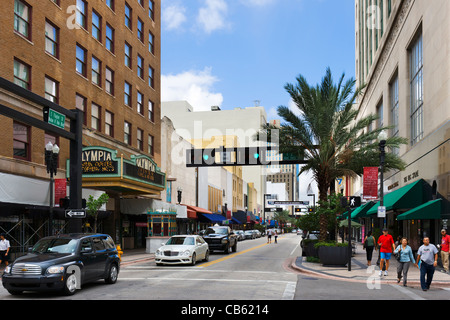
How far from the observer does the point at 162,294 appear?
13242mm

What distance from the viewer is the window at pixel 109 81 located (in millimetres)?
35662

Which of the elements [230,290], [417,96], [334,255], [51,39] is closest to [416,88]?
[417,96]

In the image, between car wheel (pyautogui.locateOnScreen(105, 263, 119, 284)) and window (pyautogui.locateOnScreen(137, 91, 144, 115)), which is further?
window (pyautogui.locateOnScreen(137, 91, 144, 115))

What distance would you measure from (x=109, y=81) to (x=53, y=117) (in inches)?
685

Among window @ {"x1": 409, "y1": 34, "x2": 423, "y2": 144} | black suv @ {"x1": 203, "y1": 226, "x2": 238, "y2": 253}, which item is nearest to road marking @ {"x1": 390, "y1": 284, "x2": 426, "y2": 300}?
window @ {"x1": 409, "y1": 34, "x2": 423, "y2": 144}

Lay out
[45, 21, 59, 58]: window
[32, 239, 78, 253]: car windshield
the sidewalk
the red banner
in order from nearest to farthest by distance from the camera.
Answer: [32, 239, 78, 253]: car windshield
the sidewalk
the red banner
[45, 21, 59, 58]: window

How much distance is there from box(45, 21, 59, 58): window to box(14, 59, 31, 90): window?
2508mm

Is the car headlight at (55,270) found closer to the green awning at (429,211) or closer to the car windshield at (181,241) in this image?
the car windshield at (181,241)

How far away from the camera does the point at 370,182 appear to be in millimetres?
24953

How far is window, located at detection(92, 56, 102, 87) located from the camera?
3375 centimetres

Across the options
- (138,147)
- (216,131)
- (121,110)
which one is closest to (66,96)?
(121,110)

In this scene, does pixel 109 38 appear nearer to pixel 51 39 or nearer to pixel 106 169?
pixel 51 39

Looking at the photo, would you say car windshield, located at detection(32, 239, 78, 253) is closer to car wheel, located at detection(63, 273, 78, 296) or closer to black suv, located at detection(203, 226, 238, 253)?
car wheel, located at detection(63, 273, 78, 296)

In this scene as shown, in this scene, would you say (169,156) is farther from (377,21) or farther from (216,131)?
(216,131)
